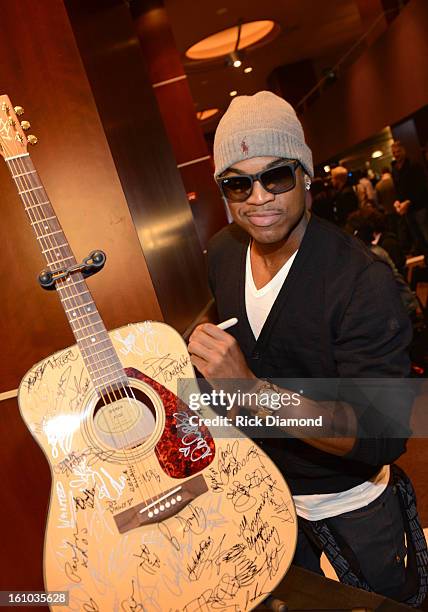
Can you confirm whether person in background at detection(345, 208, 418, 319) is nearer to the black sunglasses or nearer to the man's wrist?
the black sunglasses

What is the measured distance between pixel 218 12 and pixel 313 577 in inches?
351

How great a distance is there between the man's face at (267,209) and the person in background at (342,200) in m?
5.54

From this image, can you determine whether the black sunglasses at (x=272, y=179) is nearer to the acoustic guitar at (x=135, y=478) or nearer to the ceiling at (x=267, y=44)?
the acoustic guitar at (x=135, y=478)

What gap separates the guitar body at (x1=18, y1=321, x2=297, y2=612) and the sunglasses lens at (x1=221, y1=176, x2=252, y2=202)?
395 mm

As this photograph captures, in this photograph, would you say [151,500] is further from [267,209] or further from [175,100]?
[175,100]

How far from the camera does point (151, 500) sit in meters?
1.22

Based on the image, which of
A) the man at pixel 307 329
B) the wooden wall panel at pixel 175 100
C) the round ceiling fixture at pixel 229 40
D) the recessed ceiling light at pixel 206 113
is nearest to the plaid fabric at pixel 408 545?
the man at pixel 307 329

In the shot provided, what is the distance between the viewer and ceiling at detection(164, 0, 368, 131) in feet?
29.2

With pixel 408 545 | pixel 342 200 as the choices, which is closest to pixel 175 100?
pixel 342 200

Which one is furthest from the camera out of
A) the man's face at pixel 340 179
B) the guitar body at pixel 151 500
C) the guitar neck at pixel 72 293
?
the man's face at pixel 340 179

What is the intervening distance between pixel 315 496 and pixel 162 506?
50 cm

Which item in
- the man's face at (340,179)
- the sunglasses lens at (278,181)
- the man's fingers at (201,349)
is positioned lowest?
the man's face at (340,179)

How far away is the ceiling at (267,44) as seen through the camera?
8898 millimetres

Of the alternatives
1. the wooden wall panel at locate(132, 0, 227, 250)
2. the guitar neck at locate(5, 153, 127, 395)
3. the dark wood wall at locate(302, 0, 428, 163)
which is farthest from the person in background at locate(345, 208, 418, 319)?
the guitar neck at locate(5, 153, 127, 395)
